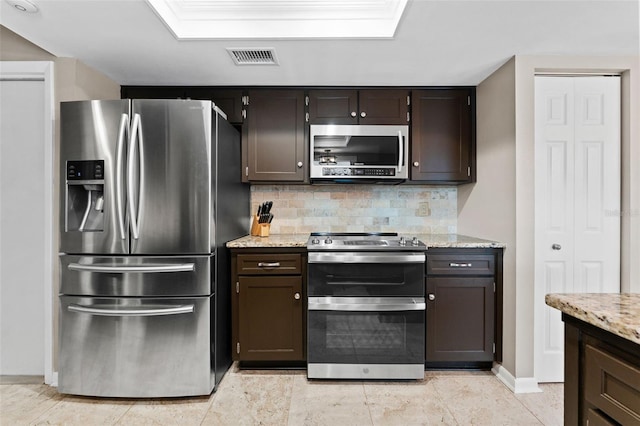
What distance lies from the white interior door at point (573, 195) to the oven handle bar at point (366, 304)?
857 mm

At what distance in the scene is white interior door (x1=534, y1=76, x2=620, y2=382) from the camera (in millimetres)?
2238

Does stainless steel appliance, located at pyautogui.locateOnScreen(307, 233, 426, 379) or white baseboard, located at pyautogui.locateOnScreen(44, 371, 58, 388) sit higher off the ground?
stainless steel appliance, located at pyautogui.locateOnScreen(307, 233, 426, 379)

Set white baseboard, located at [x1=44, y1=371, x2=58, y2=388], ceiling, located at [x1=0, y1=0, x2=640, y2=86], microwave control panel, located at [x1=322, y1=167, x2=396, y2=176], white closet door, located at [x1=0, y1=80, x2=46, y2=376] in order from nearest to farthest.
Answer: ceiling, located at [x1=0, y1=0, x2=640, y2=86]
white baseboard, located at [x1=44, y1=371, x2=58, y2=388]
white closet door, located at [x1=0, y1=80, x2=46, y2=376]
microwave control panel, located at [x1=322, y1=167, x2=396, y2=176]

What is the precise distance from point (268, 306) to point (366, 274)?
771mm

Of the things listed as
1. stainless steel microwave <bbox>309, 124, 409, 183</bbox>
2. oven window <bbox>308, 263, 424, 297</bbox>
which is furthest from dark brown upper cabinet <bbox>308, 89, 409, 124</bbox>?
oven window <bbox>308, 263, 424, 297</bbox>

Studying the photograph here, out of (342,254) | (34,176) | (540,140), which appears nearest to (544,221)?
(540,140)

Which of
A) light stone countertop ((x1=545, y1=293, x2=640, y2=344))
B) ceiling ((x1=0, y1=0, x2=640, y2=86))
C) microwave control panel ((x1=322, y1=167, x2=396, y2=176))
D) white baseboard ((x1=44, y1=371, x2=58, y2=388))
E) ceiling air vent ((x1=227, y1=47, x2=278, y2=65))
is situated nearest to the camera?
light stone countertop ((x1=545, y1=293, x2=640, y2=344))

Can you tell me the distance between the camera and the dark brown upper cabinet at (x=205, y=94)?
2.75 meters

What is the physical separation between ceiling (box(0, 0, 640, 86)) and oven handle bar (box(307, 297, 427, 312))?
171 cm

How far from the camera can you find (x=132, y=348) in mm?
2029

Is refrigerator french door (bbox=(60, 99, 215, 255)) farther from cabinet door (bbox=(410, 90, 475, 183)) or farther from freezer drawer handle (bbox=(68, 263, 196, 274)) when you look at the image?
cabinet door (bbox=(410, 90, 475, 183))

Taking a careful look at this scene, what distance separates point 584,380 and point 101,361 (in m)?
2.49

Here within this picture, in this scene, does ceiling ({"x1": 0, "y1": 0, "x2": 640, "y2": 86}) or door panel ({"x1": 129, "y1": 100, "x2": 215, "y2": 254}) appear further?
door panel ({"x1": 129, "y1": 100, "x2": 215, "y2": 254})

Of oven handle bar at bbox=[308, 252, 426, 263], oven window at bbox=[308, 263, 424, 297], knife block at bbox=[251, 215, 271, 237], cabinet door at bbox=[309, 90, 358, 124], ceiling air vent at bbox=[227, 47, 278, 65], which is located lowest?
oven window at bbox=[308, 263, 424, 297]
